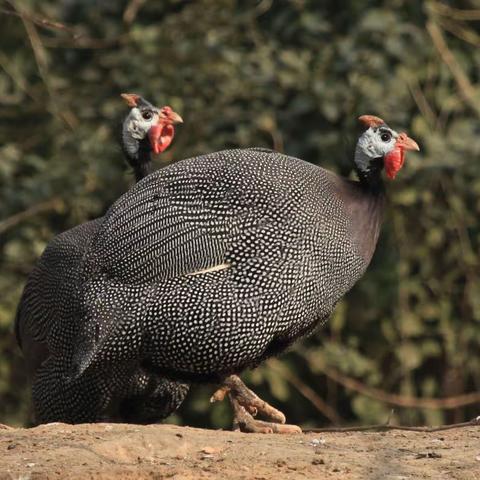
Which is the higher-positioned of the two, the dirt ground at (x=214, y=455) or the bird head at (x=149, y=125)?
the bird head at (x=149, y=125)

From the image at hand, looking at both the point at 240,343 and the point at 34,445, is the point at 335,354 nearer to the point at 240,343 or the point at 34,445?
the point at 240,343

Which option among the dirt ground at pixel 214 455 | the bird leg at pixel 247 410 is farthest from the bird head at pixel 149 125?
the dirt ground at pixel 214 455

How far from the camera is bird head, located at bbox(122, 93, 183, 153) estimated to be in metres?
5.66

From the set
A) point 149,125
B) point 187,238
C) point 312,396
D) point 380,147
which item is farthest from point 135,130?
point 312,396

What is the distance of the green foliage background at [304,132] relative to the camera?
7047mm

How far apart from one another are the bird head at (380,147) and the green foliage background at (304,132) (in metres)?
1.62

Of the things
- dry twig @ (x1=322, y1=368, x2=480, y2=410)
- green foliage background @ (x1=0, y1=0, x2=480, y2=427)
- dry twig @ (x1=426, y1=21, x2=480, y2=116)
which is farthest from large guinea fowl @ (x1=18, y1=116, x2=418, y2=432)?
dry twig @ (x1=426, y1=21, x2=480, y2=116)

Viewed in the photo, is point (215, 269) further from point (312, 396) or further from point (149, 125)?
point (312, 396)

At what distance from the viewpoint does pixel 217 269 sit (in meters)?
4.64

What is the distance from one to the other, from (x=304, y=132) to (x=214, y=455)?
338 centimetres

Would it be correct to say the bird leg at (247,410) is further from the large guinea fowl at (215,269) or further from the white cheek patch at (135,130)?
the white cheek patch at (135,130)

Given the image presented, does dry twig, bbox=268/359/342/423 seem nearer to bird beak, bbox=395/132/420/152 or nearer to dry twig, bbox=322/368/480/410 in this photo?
dry twig, bbox=322/368/480/410

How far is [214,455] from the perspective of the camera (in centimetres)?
396

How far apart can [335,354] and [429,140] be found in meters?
1.11
